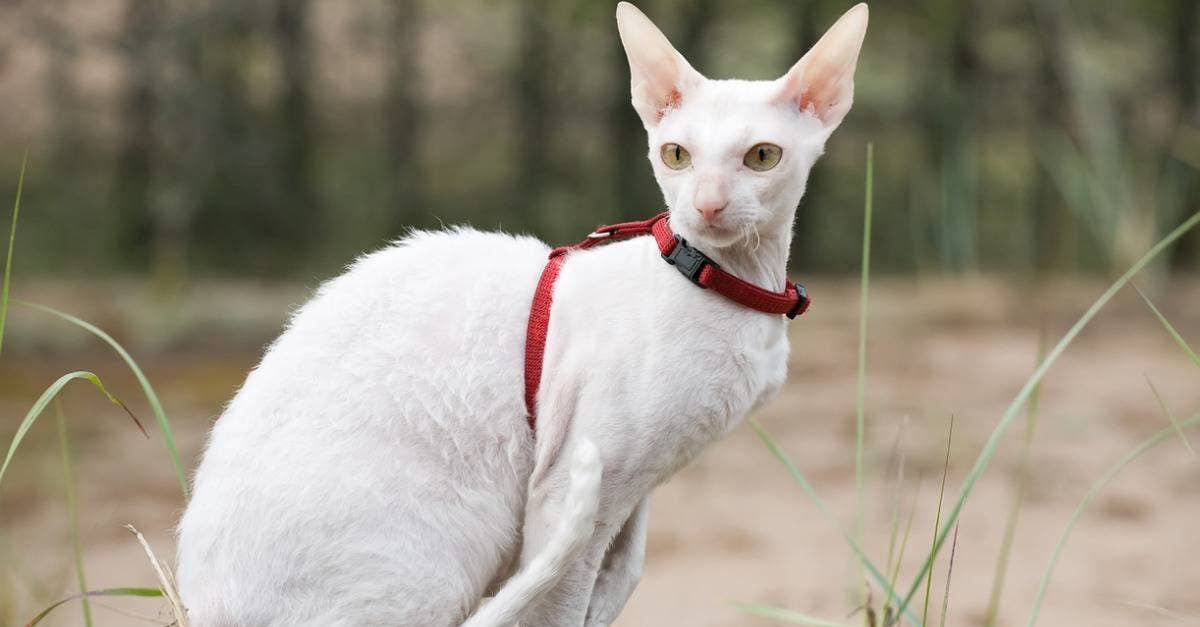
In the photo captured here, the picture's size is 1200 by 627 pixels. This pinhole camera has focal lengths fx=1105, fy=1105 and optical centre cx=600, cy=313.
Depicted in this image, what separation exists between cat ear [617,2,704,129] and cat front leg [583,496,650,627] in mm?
618

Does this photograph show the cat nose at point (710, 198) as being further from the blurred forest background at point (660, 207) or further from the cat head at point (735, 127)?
the blurred forest background at point (660, 207)

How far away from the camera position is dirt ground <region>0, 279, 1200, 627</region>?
3.66 m

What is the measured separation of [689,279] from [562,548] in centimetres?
42

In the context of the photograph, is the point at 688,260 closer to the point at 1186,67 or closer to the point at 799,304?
the point at 799,304

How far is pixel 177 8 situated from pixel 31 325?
2245 mm

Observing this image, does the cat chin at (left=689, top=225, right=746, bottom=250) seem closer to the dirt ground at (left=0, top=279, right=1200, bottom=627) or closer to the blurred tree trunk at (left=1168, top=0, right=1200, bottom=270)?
the dirt ground at (left=0, top=279, right=1200, bottom=627)

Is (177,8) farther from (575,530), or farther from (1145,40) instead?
(1145,40)

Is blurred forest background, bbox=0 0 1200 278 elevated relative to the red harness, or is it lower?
lower

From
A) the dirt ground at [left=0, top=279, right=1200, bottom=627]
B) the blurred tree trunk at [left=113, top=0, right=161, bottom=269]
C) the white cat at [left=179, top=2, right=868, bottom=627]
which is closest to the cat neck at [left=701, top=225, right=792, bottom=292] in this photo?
the white cat at [left=179, top=2, right=868, bottom=627]

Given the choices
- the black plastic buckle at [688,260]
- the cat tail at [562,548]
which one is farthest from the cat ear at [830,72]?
the cat tail at [562,548]

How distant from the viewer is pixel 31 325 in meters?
6.55

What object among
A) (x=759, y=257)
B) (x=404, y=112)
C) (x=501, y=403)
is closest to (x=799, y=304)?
(x=759, y=257)

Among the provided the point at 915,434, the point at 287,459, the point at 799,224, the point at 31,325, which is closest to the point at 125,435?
the point at 31,325

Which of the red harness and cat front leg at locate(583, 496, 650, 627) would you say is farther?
cat front leg at locate(583, 496, 650, 627)
